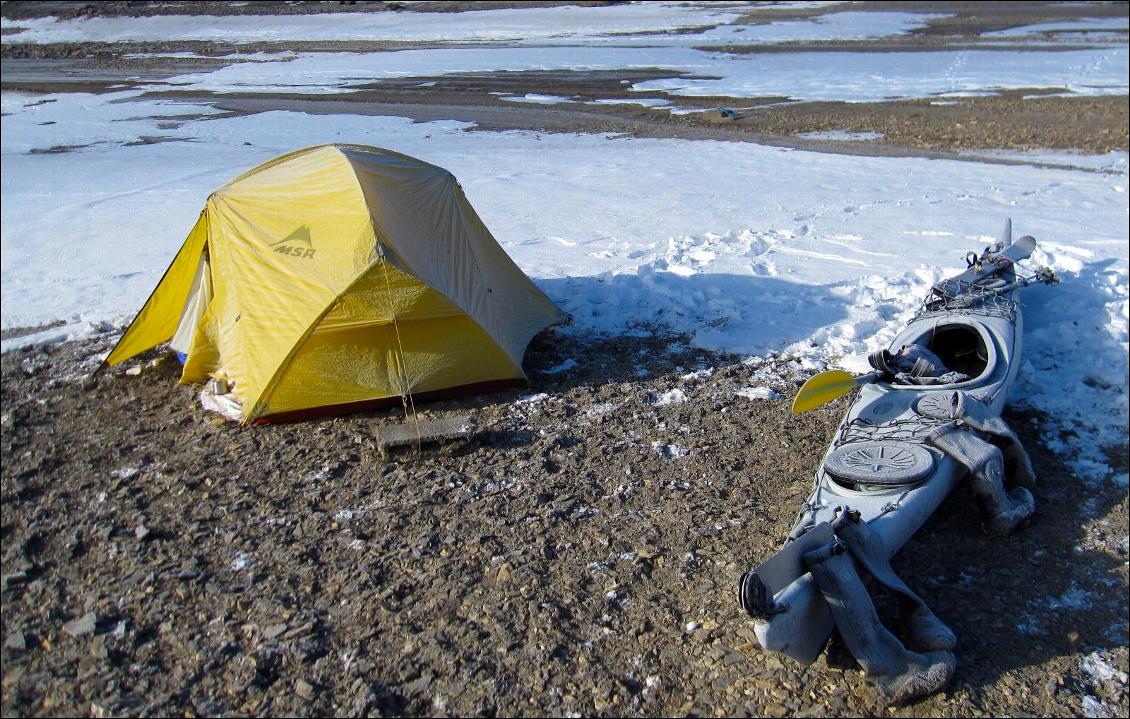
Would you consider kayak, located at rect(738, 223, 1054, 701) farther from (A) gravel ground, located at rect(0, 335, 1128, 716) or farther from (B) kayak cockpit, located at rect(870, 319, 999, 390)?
(A) gravel ground, located at rect(0, 335, 1128, 716)

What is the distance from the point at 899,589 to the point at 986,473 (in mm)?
1398

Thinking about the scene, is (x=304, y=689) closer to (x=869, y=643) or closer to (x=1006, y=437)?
(x=869, y=643)

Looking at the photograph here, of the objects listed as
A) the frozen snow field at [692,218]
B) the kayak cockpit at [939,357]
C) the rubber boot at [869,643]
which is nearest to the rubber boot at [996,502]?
the kayak cockpit at [939,357]

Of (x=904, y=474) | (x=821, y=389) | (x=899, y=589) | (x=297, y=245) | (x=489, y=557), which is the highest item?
(x=297, y=245)

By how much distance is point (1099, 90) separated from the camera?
21.2m

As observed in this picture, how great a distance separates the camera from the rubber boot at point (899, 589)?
15.4ft

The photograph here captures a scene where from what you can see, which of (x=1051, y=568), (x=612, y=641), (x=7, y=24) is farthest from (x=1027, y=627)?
(x=7, y=24)

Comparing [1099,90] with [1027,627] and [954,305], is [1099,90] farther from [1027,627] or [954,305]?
[1027,627]

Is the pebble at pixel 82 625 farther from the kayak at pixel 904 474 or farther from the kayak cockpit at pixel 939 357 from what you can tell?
the kayak cockpit at pixel 939 357

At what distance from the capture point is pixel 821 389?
20.2 ft

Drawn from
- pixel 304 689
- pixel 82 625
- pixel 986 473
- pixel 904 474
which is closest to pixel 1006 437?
pixel 986 473

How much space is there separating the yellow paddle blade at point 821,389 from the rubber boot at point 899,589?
1.29 meters

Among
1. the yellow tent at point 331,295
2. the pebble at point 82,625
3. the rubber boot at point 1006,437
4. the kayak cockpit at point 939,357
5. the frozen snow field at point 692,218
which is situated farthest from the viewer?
the frozen snow field at point 692,218

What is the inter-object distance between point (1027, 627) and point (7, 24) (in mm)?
44604
